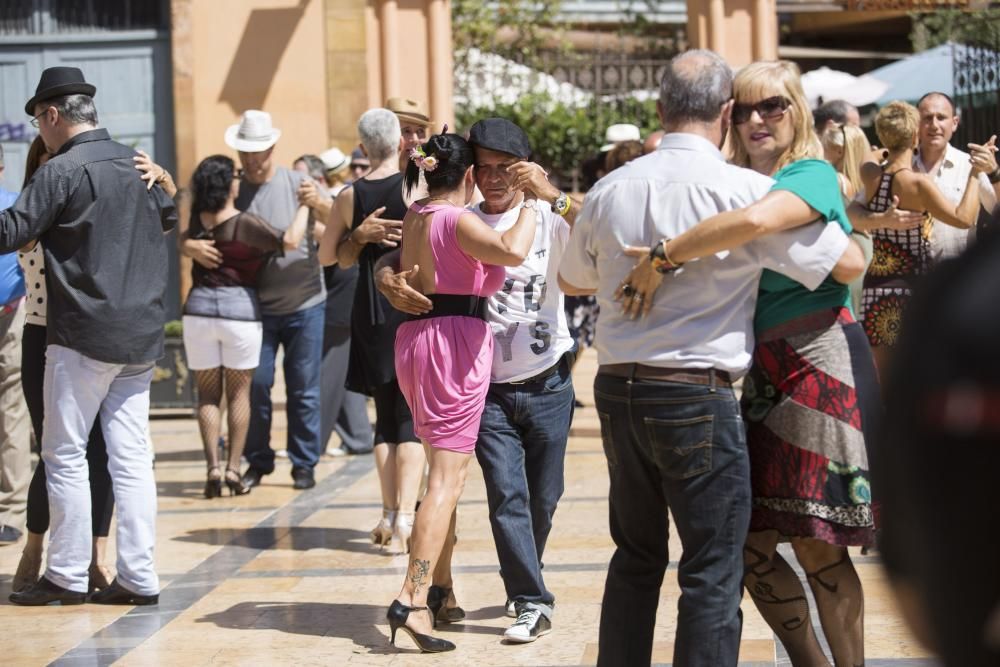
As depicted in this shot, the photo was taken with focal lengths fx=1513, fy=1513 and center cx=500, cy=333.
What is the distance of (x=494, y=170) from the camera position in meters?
5.34

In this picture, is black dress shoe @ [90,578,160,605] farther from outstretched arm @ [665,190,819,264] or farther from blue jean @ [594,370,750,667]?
outstretched arm @ [665,190,819,264]

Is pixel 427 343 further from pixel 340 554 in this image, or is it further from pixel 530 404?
pixel 340 554

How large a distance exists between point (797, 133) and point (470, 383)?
63.8 inches

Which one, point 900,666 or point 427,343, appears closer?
point 900,666

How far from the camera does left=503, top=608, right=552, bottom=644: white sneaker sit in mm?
5246

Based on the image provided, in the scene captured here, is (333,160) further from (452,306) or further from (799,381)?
(799,381)

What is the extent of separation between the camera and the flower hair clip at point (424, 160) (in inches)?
206

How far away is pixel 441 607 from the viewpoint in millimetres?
5641

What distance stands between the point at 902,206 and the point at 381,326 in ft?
7.74

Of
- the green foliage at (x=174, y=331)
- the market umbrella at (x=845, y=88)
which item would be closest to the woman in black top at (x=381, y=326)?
the green foliage at (x=174, y=331)

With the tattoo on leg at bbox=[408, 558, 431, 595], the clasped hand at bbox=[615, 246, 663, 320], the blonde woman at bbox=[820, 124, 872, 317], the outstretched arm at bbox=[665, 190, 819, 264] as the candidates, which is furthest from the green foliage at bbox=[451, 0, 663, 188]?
the outstretched arm at bbox=[665, 190, 819, 264]

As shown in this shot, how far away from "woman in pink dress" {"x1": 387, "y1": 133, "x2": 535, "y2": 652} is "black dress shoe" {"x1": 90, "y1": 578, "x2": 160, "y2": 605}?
4.42 ft

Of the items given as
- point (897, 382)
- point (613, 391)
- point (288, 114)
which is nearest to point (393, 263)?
point (613, 391)

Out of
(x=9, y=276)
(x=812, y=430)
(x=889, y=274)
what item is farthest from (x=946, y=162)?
(x=9, y=276)
